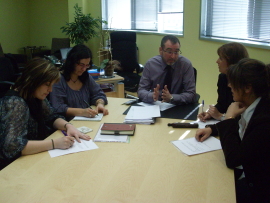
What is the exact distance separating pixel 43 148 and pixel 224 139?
0.99 metres

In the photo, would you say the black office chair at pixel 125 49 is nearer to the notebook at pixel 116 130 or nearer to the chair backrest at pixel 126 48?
the chair backrest at pixel 126 48

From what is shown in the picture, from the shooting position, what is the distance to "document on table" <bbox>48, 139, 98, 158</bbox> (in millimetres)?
1515

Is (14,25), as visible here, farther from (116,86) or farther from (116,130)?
(116,130)

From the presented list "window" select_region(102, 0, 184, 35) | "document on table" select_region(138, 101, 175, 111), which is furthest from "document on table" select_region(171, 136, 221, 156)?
"window" select_region(102, 0, 184, 35)

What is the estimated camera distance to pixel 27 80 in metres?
1.59

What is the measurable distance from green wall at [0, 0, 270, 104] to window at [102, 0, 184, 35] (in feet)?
0.61

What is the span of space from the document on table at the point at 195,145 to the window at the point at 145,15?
2993 mm

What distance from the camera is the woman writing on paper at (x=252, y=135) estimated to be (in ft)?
4.12

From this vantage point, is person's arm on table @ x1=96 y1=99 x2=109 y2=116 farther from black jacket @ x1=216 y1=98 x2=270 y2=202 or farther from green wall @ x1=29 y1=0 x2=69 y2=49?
green wall @ x1=29 y1=0 x2=69 y2=49

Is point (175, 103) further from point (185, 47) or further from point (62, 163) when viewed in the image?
point (185, 47)

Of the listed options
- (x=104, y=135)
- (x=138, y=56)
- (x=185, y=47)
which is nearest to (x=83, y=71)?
(x=104, y=135)

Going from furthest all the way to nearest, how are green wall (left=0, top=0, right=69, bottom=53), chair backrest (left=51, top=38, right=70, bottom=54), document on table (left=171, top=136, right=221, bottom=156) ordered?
green wall (left=0, top=0, right=69, bottom=53) → chair backrest (left=51, top=38, right=70, bottom=54) → document on table (left=171, top=136, right=221, bottom=156)

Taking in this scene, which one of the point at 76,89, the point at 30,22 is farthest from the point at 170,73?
the point at 30,22

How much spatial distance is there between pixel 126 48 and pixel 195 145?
3.56 metres
